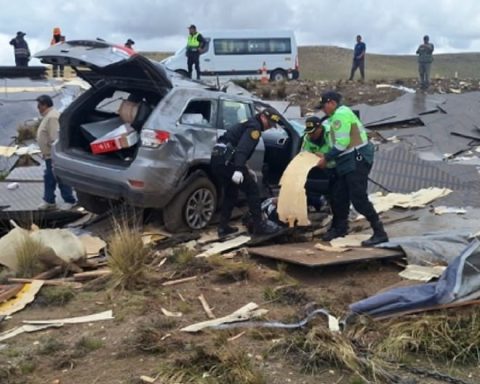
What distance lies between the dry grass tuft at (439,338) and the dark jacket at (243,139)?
125 inches

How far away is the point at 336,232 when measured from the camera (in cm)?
785

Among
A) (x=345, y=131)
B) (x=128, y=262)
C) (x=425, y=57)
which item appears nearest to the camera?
(x=128, y=262)

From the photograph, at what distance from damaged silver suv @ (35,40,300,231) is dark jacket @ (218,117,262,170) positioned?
467mm

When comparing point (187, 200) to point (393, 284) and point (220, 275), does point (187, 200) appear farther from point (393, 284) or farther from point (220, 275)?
point (393, 284)

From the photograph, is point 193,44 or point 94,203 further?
point 193,44

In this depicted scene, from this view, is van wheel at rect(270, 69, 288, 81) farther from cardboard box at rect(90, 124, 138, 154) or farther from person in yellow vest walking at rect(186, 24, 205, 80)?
cardboard box at rect(90, 124, 138, 154)

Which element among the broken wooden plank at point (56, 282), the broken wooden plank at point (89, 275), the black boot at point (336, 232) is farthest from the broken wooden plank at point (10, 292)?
the black boot at point (336, 232)

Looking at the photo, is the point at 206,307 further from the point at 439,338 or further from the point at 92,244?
the point at 92,244

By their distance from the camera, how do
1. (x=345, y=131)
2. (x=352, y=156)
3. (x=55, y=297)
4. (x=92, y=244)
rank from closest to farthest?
(x=55, y=297) < (x=345, y=131) < (x=352, y=156) < (x=92, y=244)

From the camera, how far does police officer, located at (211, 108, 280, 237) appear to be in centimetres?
759

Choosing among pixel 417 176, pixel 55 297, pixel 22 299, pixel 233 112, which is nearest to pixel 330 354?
pixel 55 297

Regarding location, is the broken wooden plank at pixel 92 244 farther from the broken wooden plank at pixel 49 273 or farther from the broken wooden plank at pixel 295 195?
the broken wooden plank at pixel 295 195

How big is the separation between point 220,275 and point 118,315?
1273 mm

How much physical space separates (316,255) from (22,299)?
2793mm
